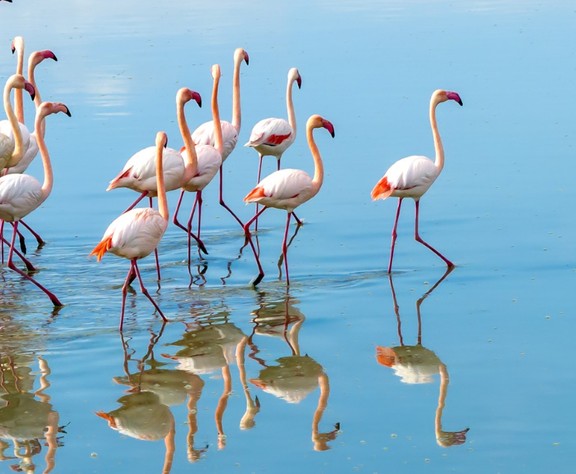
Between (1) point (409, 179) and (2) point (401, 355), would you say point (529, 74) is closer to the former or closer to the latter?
(1) point (409, 179)

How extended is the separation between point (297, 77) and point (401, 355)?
434 cm

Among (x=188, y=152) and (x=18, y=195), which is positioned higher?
(x=188, y=152)

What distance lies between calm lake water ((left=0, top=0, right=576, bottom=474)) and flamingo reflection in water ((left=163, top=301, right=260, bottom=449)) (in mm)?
20

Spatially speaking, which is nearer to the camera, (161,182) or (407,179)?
(161,182)

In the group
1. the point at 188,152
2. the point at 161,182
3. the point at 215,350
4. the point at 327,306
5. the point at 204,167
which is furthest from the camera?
the point at 204,167

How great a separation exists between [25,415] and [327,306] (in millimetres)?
2294

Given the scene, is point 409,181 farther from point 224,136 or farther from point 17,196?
point 17,196

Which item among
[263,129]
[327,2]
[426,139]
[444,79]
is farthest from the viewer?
[327,2]

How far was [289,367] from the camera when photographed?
693 cm

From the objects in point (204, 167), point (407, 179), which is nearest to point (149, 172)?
point (204, 167)

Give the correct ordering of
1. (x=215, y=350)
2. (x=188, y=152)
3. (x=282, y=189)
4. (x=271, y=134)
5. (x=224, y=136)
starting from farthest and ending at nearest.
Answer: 1. (x=271, y=134)
2. (x=224, y=136)
3. (x=188, y=152)
4. (x=282, y=189)
5. (x=215, y=350)

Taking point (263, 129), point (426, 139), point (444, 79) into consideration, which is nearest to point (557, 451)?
point (263, 129)

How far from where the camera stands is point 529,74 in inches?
612

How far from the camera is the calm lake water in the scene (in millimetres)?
5895
